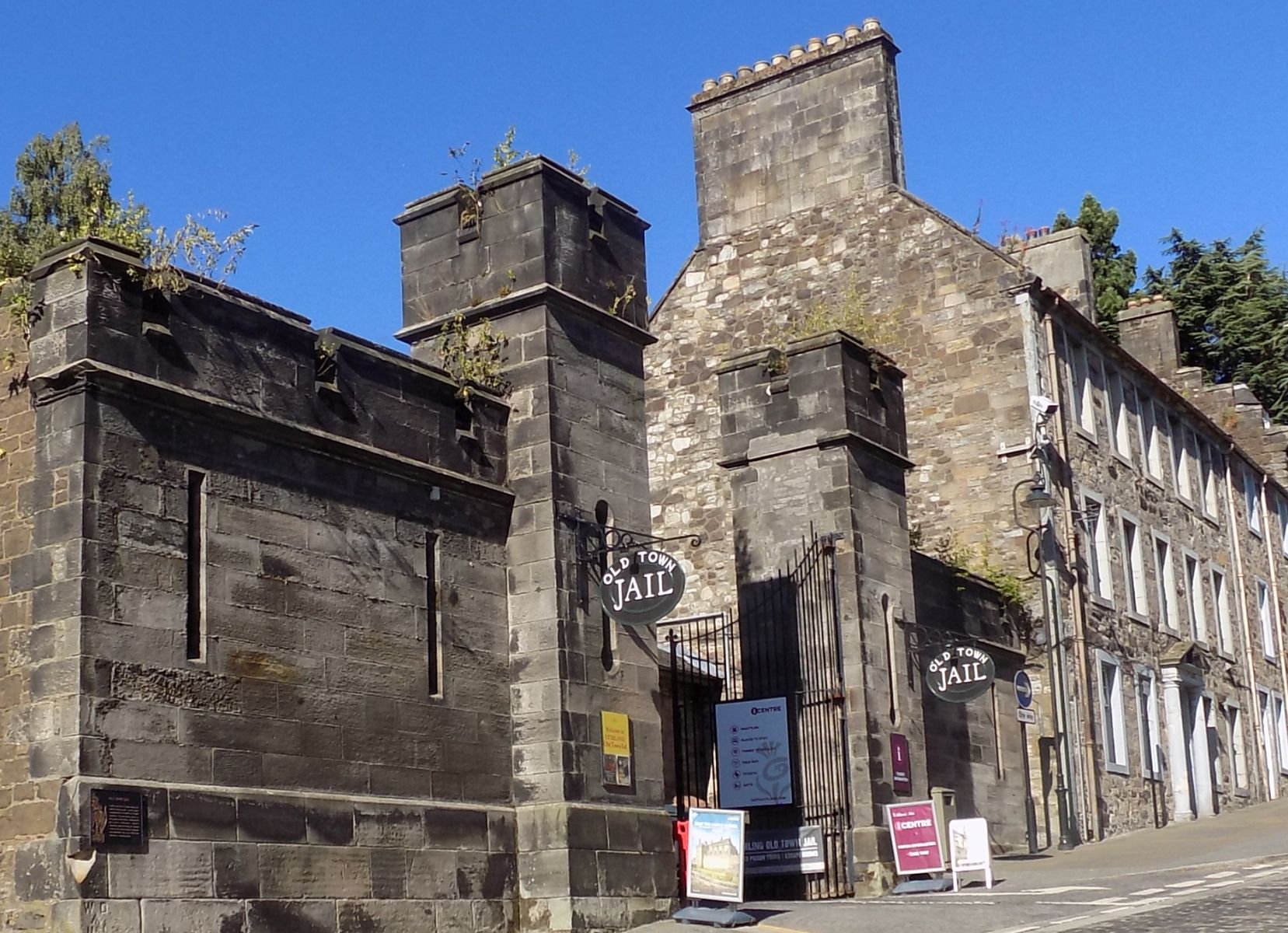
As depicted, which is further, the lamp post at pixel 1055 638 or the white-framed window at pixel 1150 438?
the white-framed window at pixel 1150 438

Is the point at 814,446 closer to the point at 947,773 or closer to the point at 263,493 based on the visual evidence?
the point at 947,773

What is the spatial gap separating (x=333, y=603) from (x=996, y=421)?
16165 millimetres

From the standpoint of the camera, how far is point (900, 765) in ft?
67.8

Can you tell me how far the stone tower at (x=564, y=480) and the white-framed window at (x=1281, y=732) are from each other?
24.3 metres

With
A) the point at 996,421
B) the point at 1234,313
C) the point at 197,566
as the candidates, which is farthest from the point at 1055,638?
the point at 1234,313

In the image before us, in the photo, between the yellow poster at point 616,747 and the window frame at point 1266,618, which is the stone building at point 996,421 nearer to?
the window frame at point 1266,618

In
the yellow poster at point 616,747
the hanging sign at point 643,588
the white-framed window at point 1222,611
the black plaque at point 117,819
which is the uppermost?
the white-framed window at point 1222,611

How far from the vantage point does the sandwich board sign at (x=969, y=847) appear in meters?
18.9

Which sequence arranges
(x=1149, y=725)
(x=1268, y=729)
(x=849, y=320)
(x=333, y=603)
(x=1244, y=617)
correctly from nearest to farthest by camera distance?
(x=333, y=603) → (x=849, y=320) → (x=1149, y=725) → (x=1244, y=617) → (x=1268, y=729)

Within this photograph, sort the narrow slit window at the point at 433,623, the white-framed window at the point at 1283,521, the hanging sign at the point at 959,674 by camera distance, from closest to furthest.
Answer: the narrow slit window at the point at 433,623
the hanging sign at the point at 959,674
the white-framed window at the point at 1283,521

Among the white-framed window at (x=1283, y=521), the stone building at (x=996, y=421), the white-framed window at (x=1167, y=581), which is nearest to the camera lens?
the stone building at (x=996, y=421)

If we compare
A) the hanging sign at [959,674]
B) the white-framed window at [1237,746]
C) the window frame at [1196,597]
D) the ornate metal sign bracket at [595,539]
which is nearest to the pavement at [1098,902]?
the hanging sign at [959,674]

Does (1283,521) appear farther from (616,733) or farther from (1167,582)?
(616,733)

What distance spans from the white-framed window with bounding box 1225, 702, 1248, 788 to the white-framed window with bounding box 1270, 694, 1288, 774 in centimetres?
257
